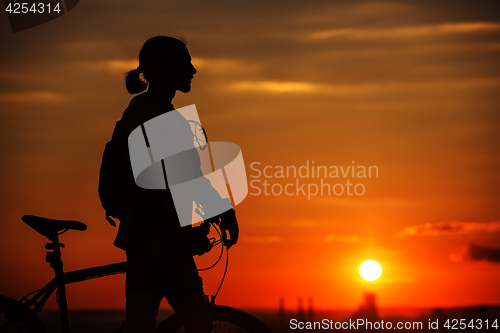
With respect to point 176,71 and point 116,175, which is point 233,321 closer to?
point 116,175

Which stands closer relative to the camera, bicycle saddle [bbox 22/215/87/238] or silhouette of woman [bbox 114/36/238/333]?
silhouette of woman [bbox 114/36/238/333]

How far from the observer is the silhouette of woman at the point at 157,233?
147 inches

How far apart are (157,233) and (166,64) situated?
94 centimetres

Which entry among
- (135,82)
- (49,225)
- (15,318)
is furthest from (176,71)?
(15,318)

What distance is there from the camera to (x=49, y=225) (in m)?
4.27

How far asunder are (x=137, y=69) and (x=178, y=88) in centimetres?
27

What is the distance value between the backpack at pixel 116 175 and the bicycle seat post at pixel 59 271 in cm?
76

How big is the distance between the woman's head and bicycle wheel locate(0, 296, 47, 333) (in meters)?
1.75

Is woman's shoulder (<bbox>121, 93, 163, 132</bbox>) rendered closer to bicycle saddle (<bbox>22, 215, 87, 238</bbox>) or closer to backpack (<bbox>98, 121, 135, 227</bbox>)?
backpack (<bbox>98, 121, 135, 227</bbox>)

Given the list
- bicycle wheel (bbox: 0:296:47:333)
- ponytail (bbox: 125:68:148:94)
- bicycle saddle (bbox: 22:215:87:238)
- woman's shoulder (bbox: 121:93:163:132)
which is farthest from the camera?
bicycle wheel (bbox: 0:296:47:333)

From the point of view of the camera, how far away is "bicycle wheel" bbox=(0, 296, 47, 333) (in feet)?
14.6

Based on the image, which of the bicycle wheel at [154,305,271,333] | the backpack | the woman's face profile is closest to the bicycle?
the bicycle wheel at [154,305,271,333]

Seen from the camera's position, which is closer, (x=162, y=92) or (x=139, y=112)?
(x=139, y=112)

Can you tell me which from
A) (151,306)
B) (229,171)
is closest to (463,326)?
(229,171)
